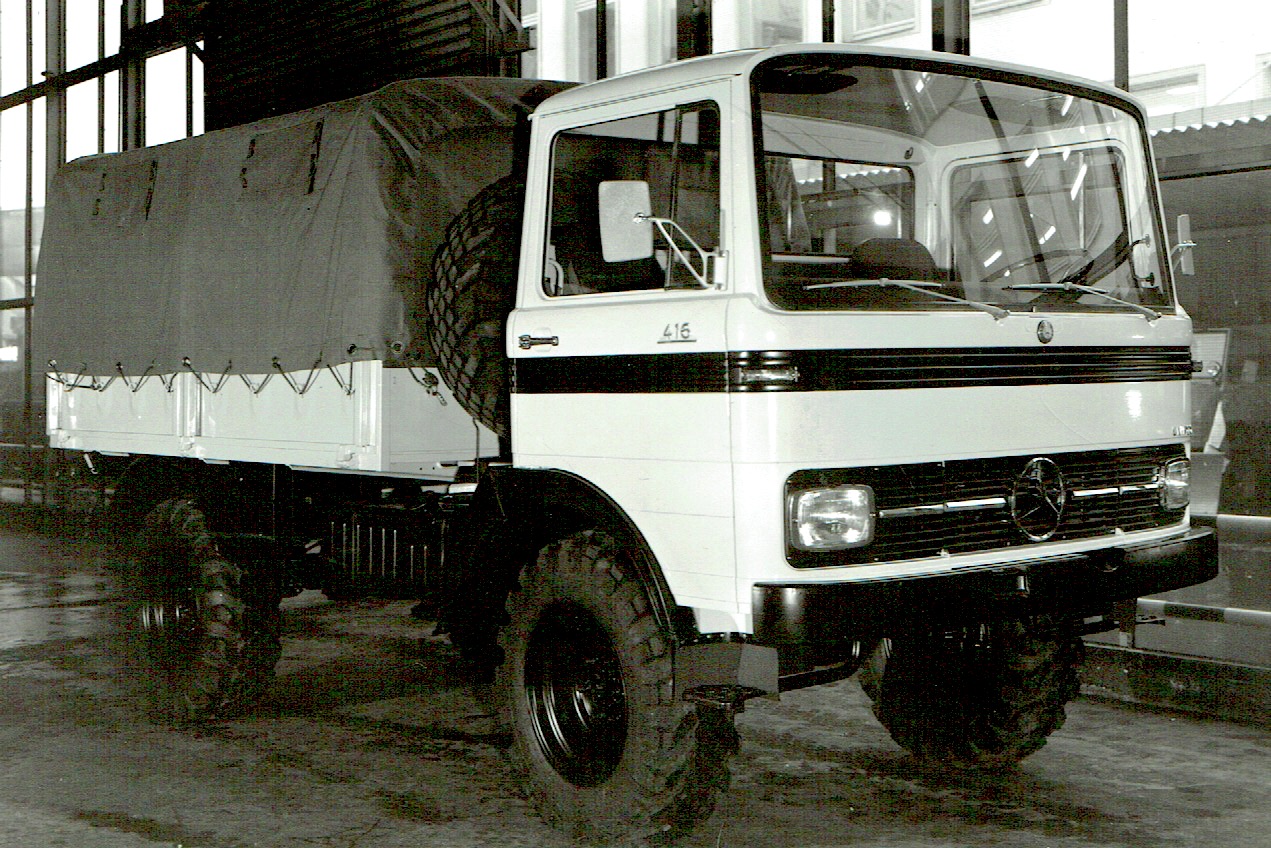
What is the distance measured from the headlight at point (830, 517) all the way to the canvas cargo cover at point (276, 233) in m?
2.04

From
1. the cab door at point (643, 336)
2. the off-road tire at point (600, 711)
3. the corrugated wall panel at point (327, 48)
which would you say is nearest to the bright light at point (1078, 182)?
the cab door at point (643, 336)

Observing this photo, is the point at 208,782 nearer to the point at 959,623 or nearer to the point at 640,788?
the point at 640,788

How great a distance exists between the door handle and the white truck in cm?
2

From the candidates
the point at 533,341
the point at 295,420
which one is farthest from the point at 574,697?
the point at 295,420

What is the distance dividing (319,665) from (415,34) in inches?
260

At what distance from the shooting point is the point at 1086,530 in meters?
5.09

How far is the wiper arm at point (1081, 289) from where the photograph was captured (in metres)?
5.15

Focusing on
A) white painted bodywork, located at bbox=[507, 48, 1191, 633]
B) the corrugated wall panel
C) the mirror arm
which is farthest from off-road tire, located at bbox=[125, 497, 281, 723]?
the corrugated wall panel

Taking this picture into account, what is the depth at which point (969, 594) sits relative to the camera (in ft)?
15.2

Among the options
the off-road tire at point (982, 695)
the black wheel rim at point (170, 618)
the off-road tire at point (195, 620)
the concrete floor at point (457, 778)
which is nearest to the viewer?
the concrete floor at point (457, 778)

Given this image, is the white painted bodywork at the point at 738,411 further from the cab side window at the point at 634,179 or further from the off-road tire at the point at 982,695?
the off-road tire at the point at 982,695

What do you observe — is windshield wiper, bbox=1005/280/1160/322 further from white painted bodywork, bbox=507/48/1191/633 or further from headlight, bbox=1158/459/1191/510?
headlight, bbox=1158/459/1191/510

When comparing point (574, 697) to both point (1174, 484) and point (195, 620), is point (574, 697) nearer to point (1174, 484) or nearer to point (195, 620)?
point (1174, 484)

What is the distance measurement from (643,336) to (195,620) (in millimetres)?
3464
